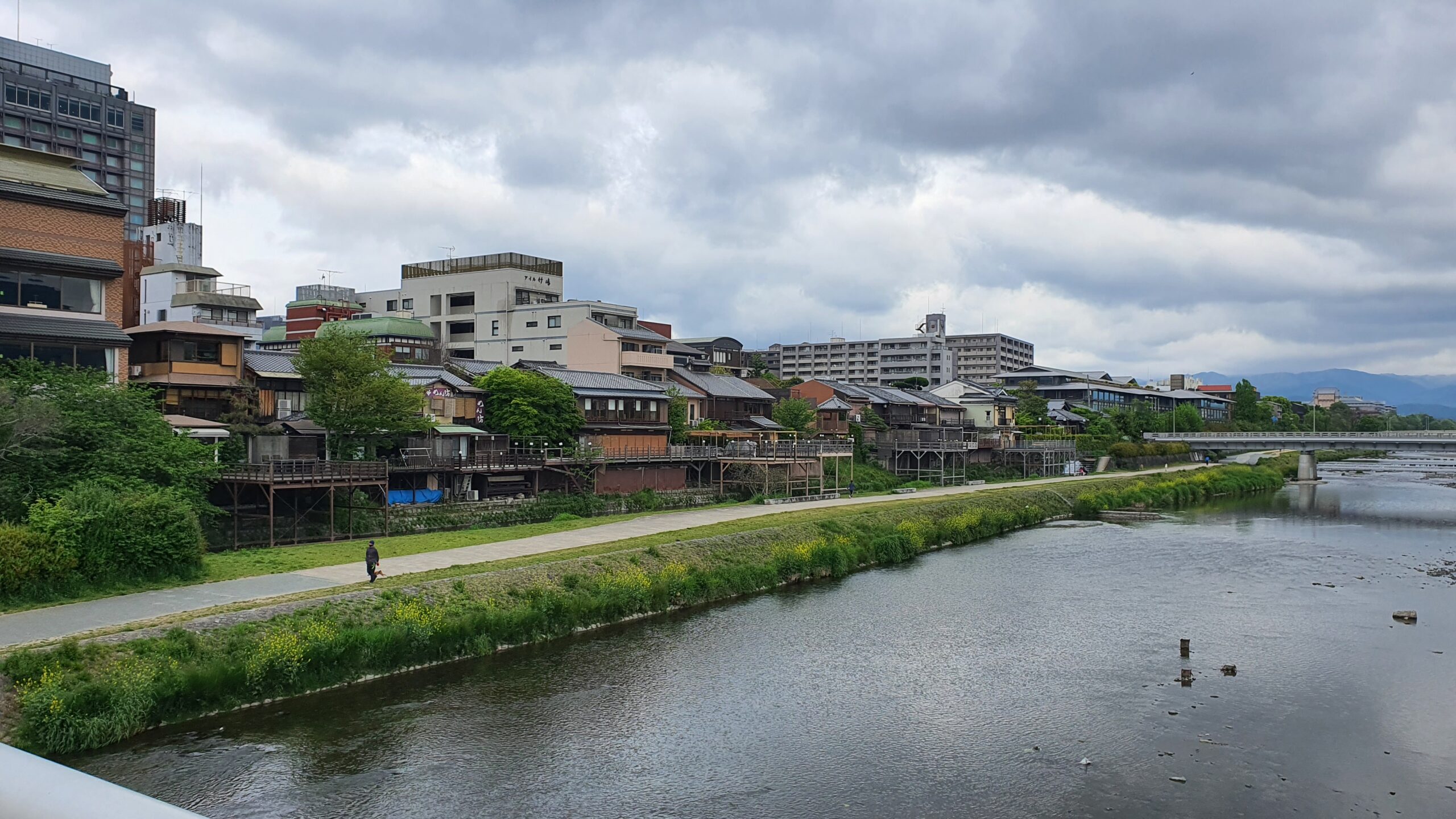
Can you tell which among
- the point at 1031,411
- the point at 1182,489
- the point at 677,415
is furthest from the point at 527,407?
the point at 1031,411

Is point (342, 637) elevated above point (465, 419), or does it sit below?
below

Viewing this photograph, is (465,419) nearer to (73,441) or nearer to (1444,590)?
(73,441)

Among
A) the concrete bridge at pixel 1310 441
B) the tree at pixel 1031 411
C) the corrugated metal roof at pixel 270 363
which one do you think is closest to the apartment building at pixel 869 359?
the tree at pixel 1031 411

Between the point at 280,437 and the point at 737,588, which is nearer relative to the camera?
the point at 737,588

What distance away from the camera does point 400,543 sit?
37.4 m

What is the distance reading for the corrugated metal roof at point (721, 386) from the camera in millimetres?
71750

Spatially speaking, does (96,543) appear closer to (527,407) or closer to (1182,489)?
(527,407)

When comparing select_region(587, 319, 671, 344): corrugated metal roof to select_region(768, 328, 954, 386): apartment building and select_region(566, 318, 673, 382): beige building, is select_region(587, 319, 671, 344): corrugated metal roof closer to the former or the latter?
select_region(566, 318, 673, 382): beige building

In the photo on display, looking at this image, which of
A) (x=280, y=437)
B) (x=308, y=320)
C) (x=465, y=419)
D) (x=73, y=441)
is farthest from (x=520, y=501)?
(x=308, y=320)

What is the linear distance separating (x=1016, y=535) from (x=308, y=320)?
61.8 m

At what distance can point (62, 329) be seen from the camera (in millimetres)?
36031

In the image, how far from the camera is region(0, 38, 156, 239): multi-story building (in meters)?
98.1

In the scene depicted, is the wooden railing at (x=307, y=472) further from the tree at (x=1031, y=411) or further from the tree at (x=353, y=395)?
the tree at (x=1031, y=411)

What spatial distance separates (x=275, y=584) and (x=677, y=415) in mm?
36951
